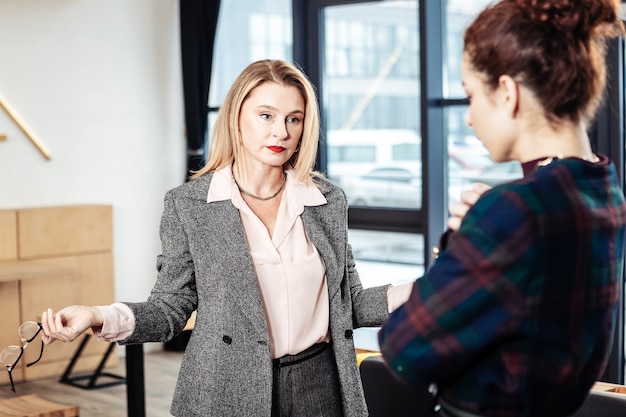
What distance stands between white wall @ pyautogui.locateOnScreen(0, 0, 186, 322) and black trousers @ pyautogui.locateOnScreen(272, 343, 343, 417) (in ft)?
13.5

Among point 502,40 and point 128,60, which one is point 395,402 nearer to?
point 502,40

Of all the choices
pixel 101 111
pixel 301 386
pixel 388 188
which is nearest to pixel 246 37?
pixel 101 111

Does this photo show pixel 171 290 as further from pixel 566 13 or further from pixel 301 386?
pixel 566 13

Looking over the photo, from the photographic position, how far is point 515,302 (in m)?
1.17

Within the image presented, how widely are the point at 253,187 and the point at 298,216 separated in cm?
13

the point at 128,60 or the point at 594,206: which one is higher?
the point at 128,60

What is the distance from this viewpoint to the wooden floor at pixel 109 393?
5.07 metres

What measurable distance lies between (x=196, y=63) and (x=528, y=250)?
18.0 ft

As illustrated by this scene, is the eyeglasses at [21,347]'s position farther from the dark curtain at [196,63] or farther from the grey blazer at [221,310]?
the dark curtain at [196,63]

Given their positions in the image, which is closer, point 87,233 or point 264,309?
point 264,309

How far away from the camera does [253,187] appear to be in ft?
7.43

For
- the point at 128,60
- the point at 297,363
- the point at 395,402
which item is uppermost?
the point at 128,60

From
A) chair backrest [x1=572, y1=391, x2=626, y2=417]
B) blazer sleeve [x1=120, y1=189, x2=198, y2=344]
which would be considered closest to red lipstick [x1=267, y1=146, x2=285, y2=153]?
blazer sleeve [x1=120, y1=189, x2=198, y2=344]

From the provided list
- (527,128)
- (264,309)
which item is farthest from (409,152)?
(527,128)
